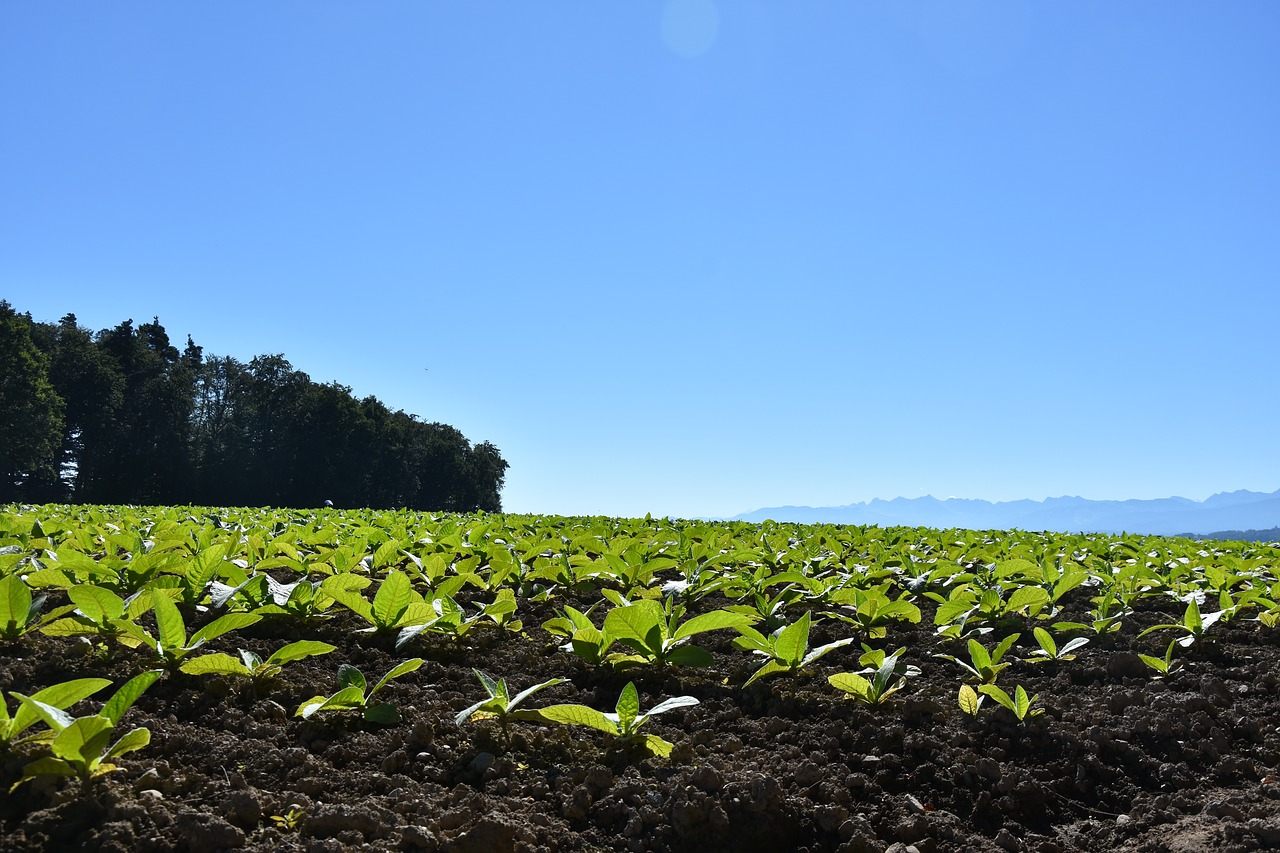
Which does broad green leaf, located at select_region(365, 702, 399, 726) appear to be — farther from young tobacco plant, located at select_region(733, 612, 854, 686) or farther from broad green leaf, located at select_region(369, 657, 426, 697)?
young tobacco plant, located at select_region(733, 612, 854, 686)

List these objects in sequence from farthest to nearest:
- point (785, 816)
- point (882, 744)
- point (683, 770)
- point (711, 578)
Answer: point (711, 578) → point (882, 744) → point (683, 770) → point (785, 816)

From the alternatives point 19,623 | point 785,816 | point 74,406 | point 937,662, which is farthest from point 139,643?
point 74,406

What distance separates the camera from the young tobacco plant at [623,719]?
2.31m

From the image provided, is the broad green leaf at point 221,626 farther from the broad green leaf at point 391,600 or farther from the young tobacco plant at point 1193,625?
the young tobacco plant at point 1193,625

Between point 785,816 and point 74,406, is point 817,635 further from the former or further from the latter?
point 74,406

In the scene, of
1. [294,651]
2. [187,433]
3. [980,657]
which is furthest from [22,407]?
[980,657]

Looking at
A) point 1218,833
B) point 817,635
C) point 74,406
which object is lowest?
point 1218,833

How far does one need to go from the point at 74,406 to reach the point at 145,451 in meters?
4.35

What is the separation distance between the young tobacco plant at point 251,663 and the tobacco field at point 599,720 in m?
0.01

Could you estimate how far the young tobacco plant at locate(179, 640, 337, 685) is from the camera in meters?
2.51

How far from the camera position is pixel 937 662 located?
133 inches

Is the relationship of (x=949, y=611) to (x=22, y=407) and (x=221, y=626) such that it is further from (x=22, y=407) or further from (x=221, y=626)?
(x=22, y=407)

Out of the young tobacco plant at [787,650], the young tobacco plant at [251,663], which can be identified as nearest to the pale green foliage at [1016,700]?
the young tobacco plant at [787,650]

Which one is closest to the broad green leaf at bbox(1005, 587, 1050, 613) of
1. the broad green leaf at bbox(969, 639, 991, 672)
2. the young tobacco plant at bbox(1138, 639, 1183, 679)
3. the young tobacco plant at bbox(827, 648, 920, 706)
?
the young tobacco plant at bbox(1138, 639, 1183, 679)
